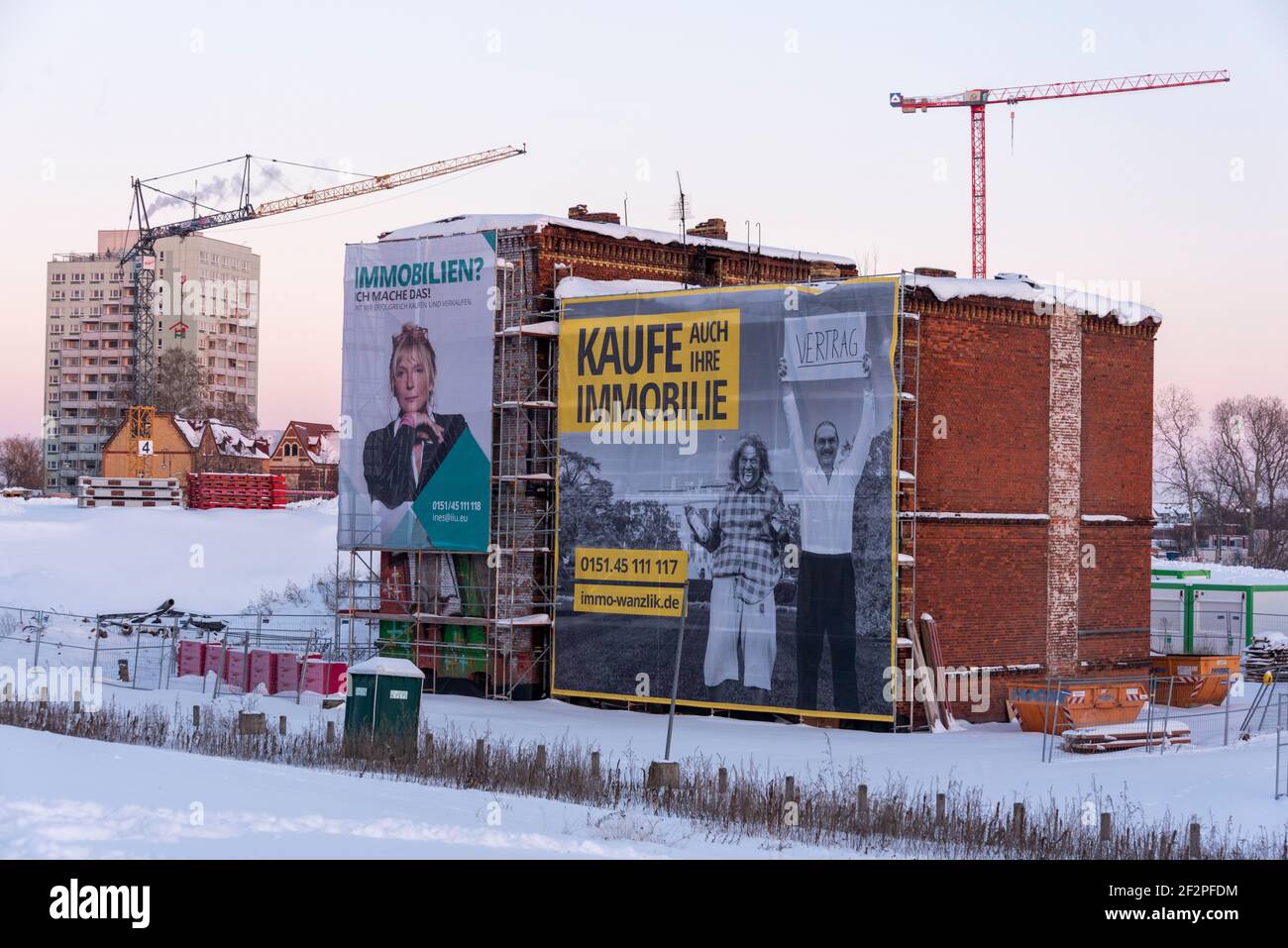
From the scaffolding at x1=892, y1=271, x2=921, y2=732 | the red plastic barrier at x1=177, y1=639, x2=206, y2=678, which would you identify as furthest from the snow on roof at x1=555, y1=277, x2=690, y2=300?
the red plastic barrier at x1=177, y1=639, x2=206, y2=678

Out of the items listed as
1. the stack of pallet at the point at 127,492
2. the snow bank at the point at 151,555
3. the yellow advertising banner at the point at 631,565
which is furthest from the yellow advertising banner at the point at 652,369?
the stack of pallet at the point at 127,492

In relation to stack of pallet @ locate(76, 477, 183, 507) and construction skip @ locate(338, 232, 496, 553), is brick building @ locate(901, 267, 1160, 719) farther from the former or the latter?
stack of pallet @ locate(76, 477, 183, 507)

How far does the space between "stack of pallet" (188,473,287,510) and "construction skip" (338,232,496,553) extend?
47.7 meters

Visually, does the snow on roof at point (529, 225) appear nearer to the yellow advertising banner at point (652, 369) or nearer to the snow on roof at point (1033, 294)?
the yellow advertising banner at point (652, 369)

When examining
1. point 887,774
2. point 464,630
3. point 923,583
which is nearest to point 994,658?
point 923,583

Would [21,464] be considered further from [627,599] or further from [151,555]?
[627,599]

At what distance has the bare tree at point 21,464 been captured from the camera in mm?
160500

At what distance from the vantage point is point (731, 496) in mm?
34219

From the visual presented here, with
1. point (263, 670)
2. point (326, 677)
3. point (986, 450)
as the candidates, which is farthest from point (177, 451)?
point (986, 450)

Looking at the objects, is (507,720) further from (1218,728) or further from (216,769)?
(1218,728)

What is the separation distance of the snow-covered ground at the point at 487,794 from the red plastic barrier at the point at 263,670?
3.72 feet

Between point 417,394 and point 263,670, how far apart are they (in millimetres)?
7847

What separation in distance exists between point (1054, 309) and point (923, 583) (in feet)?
26.3

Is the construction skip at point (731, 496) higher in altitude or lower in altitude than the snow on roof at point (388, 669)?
higher
